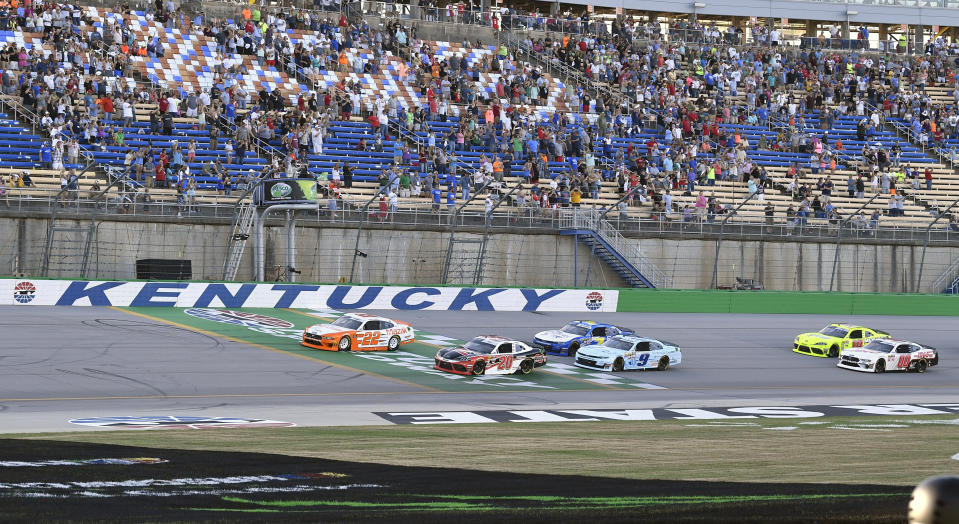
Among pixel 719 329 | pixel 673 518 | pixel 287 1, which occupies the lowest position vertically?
pixel 719 329

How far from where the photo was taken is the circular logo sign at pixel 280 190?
1396 inches

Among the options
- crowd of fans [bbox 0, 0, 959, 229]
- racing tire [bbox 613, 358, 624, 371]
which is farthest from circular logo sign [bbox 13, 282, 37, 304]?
racing tire [bbox 613, 358, 624, 371]

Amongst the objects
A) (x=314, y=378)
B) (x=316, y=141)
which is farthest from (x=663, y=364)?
(x=316, y=141)

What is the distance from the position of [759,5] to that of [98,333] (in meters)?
45.2

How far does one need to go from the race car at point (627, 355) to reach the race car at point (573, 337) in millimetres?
1123

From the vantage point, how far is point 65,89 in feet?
132

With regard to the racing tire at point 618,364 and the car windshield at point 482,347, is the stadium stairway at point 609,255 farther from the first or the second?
the car windshield at point 482,347

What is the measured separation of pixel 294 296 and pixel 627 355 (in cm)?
1016

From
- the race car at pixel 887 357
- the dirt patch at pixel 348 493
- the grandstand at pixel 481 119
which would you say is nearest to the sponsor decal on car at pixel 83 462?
the dirt patch at pixel 348 493

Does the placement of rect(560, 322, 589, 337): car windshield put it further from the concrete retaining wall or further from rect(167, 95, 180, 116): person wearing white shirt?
rect(167, 95, 180, 116): person wearing white shirt

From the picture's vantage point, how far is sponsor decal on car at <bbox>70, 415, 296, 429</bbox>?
774 inches

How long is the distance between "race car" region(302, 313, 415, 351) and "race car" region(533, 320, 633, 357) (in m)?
3.63

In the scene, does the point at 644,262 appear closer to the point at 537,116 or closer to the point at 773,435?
the point at 537,116

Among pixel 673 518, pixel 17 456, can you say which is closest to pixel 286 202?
pixel 17 456
